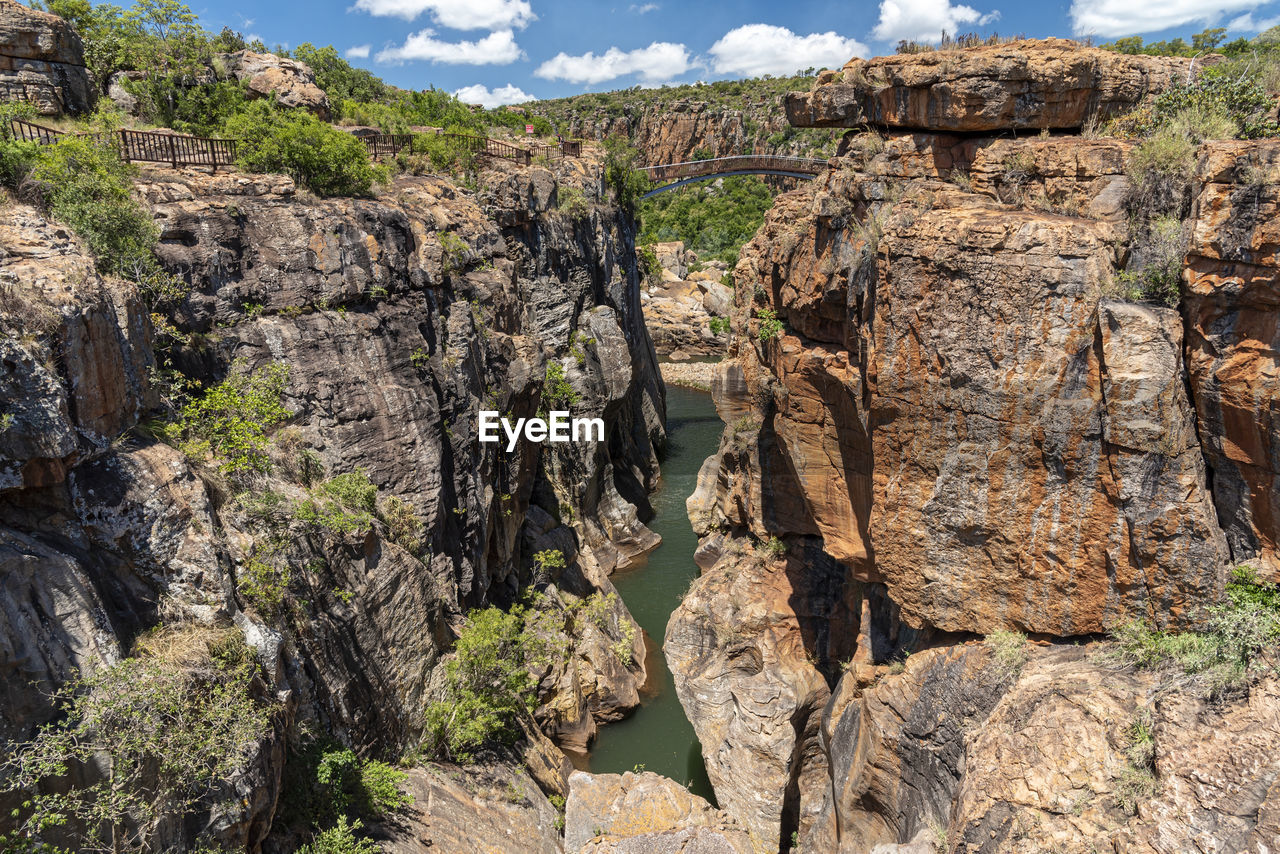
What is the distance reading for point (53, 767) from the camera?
7203 millimetres

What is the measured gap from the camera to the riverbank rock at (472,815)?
42.1 ft

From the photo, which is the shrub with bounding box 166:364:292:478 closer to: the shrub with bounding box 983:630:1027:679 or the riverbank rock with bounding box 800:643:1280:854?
the riverbank rock with bounding box 800:643:1280:854

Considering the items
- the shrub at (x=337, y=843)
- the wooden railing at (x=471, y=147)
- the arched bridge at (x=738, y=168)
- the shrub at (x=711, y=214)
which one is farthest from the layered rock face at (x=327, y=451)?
the shrub at (x=711, y=214)

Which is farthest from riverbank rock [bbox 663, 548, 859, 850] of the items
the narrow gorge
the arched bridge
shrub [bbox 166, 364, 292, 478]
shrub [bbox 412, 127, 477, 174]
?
shrub [bbox 412, 127, 477, 174]

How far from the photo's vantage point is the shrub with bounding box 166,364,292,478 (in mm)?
12445

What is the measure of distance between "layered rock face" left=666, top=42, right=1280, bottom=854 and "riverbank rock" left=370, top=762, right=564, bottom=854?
5721 millimetres

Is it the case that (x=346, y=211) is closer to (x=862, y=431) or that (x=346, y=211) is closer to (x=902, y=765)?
(x=862, y=431)

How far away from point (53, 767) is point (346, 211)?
13.7 meters

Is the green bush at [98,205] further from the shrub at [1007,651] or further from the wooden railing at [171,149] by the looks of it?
the shrub at [1007,651]

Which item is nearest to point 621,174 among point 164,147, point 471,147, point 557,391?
point 471,147

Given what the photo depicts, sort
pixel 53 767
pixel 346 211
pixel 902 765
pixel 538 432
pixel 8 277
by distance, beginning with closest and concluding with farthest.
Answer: pixel 53 767
pixel 8 277
pixel 902 765
pixel 346 211
pixel 538 432

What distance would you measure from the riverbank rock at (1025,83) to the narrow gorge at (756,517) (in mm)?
63

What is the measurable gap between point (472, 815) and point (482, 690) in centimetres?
303

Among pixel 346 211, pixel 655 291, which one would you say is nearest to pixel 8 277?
pixel 346 211
